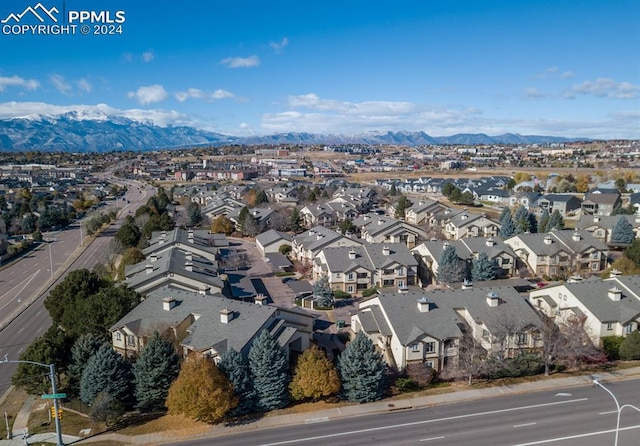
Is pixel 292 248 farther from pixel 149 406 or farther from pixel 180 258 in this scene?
pixel 149 406

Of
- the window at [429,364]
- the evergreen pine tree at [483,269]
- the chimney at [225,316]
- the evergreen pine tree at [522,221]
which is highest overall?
the evergreen pine tree at [522,221]

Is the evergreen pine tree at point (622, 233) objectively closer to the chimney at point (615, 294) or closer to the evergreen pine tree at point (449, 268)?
the evergreen pine tree at point (449, 268)

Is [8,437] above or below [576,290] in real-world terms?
below

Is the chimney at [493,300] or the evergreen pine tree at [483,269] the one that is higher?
the chimney at [493,300]

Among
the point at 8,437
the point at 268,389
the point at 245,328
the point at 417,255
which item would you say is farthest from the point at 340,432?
the point at 417,255

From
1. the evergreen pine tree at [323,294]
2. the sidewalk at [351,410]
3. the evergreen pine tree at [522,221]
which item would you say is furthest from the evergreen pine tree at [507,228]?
the sidewalk at [351,410]

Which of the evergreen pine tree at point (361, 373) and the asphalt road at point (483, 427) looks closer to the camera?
the asphalt road at point (483, 427)

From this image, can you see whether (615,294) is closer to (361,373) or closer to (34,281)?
(361,373)
